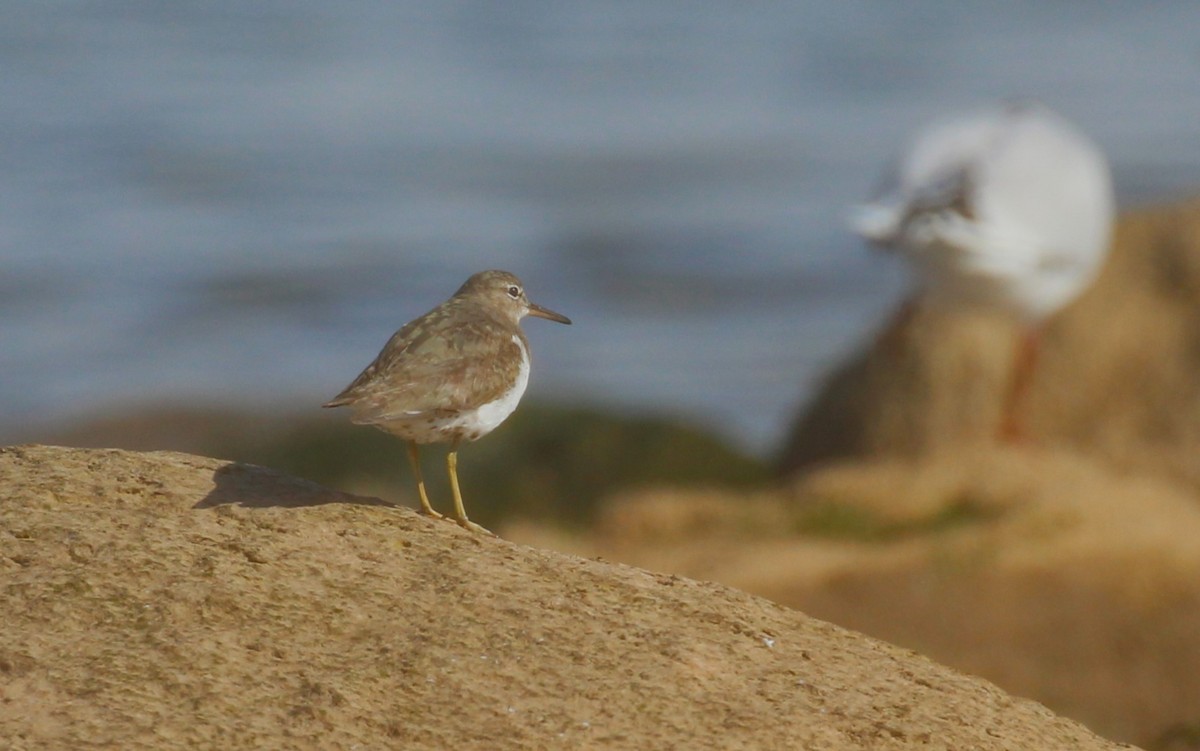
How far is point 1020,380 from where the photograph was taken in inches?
498

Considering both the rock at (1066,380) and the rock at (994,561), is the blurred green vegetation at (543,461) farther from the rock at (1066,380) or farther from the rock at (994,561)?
the rock at (994,561)

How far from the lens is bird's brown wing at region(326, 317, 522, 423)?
16.0ft

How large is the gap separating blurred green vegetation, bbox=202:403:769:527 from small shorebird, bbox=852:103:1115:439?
2.00m

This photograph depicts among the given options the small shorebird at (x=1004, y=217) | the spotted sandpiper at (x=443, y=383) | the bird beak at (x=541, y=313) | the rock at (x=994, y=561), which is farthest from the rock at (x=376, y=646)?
the small shorebird at (x=1004, y=217)

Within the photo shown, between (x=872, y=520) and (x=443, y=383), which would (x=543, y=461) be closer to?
(x=872, y=520)

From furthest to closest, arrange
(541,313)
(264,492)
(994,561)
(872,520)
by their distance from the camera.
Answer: (872,520), (994,561), (541,313), (264,492)

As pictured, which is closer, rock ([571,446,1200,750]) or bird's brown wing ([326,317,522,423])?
bird's brown wing ([326,317,522,423])

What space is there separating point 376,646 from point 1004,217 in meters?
8.44

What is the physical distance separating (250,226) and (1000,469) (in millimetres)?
15126

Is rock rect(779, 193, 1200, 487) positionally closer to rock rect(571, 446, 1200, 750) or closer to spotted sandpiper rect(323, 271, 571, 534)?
rock rect(571, 446, 1200, 750)

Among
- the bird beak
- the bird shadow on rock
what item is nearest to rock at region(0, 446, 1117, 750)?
the bird shadow on rock

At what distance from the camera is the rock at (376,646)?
382 centimetres

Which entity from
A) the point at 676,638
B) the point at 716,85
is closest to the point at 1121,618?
the point at 676,638

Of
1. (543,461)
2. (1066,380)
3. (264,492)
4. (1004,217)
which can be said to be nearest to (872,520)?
(1004,217)
